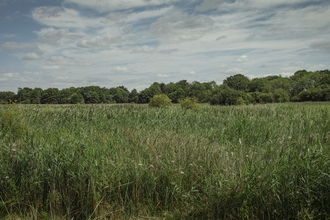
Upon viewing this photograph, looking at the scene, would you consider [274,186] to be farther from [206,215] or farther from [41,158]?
[41,158]

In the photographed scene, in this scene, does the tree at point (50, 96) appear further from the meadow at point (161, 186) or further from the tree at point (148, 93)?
the meadow at point (161, 186)

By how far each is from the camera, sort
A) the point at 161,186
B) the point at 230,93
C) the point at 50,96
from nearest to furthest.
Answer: the point at 161,186 < the point at 230,93 < the point at 50,96

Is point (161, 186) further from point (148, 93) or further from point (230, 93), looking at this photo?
point (148, 93)

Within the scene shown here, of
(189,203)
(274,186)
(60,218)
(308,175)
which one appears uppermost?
(308,175)

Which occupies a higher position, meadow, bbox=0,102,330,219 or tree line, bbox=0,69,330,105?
tree line, bbox=0,69,330,105

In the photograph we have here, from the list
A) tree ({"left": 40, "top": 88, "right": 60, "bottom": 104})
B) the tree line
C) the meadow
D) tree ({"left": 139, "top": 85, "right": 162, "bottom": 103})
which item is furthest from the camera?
tree ({"left": 139, "top": 85, "right": 162, "bottom": 103})

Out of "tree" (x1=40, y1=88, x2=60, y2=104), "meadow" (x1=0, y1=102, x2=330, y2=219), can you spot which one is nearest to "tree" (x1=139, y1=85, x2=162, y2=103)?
"tree" (x1=40, y1=88, x2=60, y2=104)

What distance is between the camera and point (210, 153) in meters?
3.87

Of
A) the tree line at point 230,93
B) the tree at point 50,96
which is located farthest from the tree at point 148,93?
the tree at point 50,96

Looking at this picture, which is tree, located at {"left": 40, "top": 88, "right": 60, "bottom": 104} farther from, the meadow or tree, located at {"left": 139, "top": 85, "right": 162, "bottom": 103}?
the meadow

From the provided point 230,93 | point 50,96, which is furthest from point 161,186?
point 50,96

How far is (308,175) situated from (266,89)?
58.8m

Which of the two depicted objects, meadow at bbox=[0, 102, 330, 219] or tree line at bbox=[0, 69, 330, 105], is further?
tree line at bbox=[0, 69, 330, 105]

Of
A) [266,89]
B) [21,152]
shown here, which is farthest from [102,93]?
[21,152]
